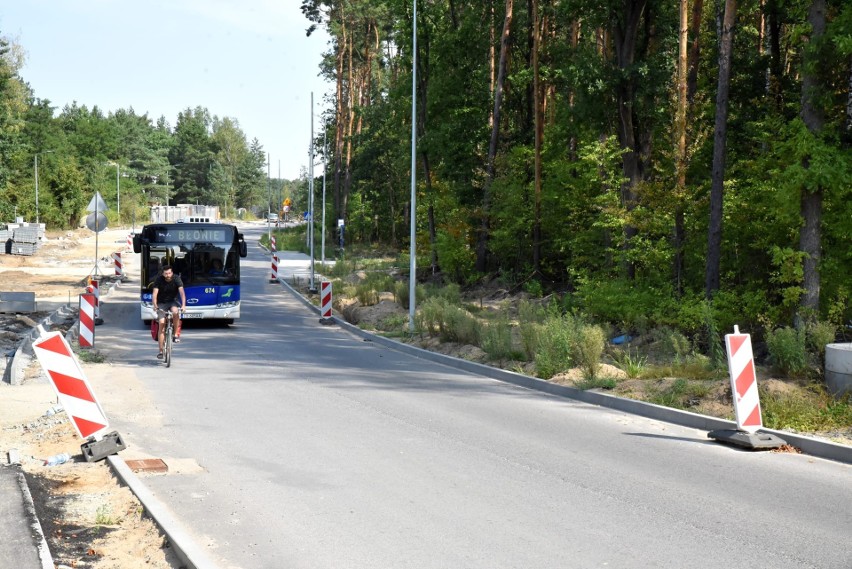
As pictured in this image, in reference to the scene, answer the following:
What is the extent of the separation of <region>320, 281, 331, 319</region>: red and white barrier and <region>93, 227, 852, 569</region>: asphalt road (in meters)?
13.4

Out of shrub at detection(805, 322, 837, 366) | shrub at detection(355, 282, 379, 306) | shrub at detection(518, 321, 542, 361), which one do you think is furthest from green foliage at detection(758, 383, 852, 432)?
shrub at detection(355, 282, 379, 306)

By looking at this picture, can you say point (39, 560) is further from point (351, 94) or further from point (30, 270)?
point (351, 94)

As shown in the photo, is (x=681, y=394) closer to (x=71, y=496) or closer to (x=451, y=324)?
(x=71, y=496)

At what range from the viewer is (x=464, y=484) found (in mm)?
8523

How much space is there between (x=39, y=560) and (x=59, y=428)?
544 cm

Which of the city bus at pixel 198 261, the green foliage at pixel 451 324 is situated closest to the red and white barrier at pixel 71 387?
the green foliage at pixel 451 324

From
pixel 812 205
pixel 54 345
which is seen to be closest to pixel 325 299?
pixel 812 205

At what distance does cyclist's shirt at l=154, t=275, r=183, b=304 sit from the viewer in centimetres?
1773

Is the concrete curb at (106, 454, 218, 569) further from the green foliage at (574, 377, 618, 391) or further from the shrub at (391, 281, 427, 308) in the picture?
the shrub at (391, 281, 427, 308)

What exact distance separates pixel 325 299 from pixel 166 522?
22.3 m

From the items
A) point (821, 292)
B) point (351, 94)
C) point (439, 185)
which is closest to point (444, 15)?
point (439, 185)

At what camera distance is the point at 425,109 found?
4334cm

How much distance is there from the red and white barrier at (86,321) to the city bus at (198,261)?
15.7 feet

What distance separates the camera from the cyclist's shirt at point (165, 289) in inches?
698
